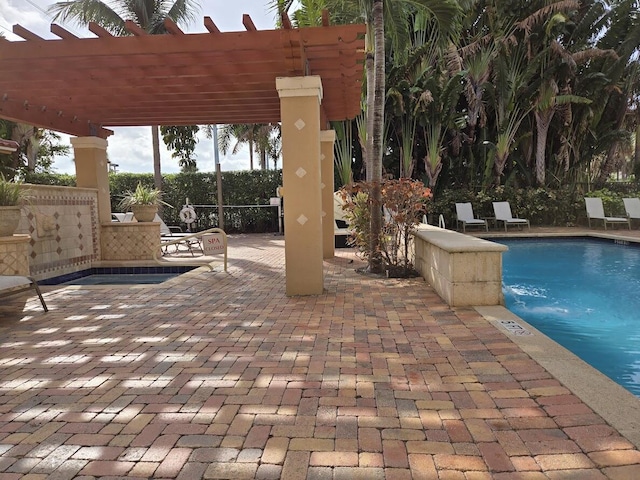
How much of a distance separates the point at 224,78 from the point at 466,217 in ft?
36.0

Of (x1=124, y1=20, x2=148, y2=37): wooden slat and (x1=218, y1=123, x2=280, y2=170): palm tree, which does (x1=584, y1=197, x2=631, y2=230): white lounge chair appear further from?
(x1=218, y1=123, x2=280, y2=170): palm tree

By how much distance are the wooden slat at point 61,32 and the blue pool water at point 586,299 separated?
694 centimetres

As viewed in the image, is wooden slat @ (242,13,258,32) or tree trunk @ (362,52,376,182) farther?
tree trunk @ (362,52,376,182)

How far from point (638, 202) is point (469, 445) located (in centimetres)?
1579

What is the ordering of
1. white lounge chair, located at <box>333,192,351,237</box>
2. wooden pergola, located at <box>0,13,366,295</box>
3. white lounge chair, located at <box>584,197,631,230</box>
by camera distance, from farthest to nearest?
white lounge chair, located at <box>584,197,631,230</box> → white lounge chair, located at <box>333,192,351,237</box> → wooden pergola, located at <box>0,13,366,295</box>

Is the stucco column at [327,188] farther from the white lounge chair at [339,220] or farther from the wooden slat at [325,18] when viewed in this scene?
the wooden slat at [325,18]

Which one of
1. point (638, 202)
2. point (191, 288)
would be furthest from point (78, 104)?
point (638, 202)

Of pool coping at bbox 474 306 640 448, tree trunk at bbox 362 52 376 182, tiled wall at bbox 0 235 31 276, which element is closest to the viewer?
pool coping at bbox 474 306 640 448

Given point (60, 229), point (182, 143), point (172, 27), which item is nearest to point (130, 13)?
point (182, 143)

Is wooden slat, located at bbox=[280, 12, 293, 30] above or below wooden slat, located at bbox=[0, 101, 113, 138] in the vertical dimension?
above

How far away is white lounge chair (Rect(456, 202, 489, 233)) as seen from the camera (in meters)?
14.8

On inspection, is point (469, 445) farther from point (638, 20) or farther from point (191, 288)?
point (638, 20)

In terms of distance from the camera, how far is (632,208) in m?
14.2

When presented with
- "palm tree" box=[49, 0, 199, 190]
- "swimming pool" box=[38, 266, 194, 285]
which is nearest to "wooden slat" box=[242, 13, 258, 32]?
"swimming pool" box=[38, 266, 194, 285]
